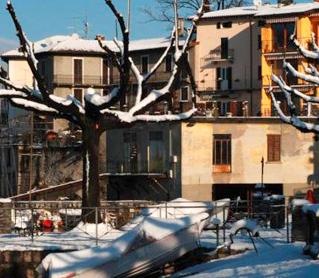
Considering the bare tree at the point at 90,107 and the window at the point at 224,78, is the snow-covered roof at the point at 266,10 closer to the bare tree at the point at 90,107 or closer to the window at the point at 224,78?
the window at the point at 224,78

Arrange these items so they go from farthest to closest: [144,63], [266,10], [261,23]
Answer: [144,63] < [266,10] < [261,23]

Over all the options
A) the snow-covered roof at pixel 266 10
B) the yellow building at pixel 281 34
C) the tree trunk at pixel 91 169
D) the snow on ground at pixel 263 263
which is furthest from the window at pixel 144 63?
the snow on ground at pixel 263 263

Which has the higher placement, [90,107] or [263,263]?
[90,107]

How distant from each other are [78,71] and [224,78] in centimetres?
1658

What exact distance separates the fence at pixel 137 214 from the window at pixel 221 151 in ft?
→ 70.4

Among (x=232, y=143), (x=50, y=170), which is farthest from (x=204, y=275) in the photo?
(x=50, y=170)

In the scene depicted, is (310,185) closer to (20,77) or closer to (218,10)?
(218,10)

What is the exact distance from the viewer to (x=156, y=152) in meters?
50.7

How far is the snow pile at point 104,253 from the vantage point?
55.6 ft

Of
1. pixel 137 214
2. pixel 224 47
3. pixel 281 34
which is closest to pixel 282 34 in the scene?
pixel 281 34

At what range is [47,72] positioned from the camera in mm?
78188

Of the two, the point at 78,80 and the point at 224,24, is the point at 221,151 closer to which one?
the point at 224,24

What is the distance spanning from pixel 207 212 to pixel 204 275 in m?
4.91

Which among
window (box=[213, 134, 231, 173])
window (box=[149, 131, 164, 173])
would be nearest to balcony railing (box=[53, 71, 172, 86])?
window (box=[149, 131, 164, 173])
